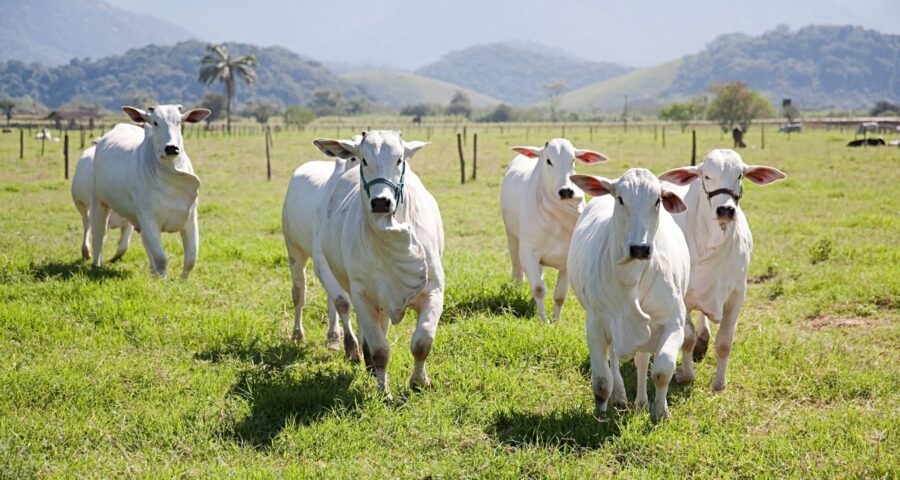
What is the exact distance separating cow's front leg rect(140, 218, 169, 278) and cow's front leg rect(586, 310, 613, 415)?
223 inches

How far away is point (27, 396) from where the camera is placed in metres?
5.55

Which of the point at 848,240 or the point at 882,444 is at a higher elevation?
the point at 848,240

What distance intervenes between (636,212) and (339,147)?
2.33m

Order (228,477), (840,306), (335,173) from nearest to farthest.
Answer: (228,477), (335,173), (840,306)

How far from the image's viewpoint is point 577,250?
5.98 meters

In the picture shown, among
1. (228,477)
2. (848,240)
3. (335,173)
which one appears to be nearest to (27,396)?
(228,477)

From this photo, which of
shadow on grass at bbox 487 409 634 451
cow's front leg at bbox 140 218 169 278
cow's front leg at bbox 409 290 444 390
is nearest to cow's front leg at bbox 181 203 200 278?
cow's front leg at bbox 140 218 169 278

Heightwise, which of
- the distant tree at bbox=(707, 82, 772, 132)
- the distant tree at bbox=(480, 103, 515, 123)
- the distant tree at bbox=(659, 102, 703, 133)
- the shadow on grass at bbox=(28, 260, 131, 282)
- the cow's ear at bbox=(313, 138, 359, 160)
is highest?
the distant tree at bbox=(480, 103, 515, 123)

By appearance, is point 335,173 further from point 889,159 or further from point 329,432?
point 889,159

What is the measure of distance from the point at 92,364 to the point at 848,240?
1028 cm

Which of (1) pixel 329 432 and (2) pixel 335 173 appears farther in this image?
(2) pixel 335 173

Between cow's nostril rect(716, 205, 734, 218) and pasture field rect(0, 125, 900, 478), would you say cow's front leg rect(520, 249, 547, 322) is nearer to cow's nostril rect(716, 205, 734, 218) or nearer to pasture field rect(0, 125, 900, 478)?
pasture field rect(0, 125, 900, 478)

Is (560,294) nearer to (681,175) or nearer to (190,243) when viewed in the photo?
(681,175)

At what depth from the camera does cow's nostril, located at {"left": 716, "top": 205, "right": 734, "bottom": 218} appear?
569cm
